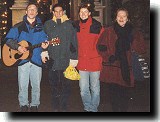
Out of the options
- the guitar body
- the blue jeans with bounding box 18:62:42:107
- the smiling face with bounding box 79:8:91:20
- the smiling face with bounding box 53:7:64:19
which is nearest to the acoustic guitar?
the guitar body

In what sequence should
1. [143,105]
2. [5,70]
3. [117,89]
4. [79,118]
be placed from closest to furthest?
[117,89] < [79,118] < [143,105] < [5,70]

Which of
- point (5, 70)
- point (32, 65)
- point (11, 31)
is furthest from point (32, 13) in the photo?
point (5, 70)

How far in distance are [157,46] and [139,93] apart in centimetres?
79

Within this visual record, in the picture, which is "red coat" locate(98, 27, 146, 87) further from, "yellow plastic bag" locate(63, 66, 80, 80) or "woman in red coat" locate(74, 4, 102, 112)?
"yellow plastic bag" locate(63, 66, 80, 80)

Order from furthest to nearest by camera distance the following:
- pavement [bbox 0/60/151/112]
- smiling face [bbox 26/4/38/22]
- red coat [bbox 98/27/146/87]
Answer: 1. pavement [bbox 0/60/151/112]
2. smiling face [bbox 26/4/38/22]
3. red coat [bbox 98/27/146/87]

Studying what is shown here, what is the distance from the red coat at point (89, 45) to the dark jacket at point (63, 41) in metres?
0.09

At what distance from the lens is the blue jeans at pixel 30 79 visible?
417cm

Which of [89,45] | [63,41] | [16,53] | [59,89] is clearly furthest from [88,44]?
[16,53]

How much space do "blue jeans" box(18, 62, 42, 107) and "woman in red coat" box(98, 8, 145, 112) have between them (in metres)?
0.84

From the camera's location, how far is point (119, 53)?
156 inches

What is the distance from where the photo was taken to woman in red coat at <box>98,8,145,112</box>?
3930 millimetres

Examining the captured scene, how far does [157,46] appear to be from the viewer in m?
4.48

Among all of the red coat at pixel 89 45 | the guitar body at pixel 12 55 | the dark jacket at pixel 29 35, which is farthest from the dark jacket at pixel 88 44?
the guitar body at pixel 12 55

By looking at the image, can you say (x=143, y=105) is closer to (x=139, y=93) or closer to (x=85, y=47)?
(x=139, y=93)
